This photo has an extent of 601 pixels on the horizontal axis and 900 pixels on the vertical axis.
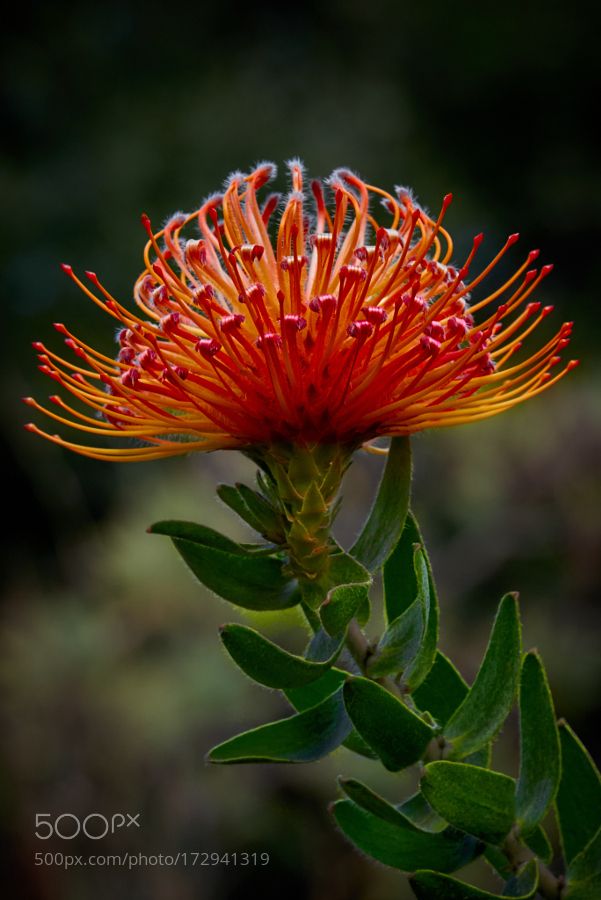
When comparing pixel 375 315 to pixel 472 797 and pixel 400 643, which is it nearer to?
pixel 400 643

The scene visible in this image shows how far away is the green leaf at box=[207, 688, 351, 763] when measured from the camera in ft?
4.10

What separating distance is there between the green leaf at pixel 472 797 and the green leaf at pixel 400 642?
5.2 inches

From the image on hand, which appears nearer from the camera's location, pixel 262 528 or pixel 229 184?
pixel 262 528

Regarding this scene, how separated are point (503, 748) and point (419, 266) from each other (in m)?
4.15

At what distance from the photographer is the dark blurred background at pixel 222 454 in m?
5.25

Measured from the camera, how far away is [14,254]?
483 inches

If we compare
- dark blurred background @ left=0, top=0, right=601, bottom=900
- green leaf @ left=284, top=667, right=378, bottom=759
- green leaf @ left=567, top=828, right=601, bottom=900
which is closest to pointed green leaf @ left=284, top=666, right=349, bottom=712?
green leaf @ left=284, top=667, right=378, bottom=759

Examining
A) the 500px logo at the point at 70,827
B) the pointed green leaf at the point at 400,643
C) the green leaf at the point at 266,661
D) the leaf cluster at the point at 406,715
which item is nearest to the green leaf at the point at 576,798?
the leaf cluster at the point at 406,715

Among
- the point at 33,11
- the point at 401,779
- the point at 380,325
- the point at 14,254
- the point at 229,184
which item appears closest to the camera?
the point at 380,325

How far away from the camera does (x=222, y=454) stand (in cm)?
556

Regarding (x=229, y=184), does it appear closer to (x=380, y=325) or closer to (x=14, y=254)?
(x=380, y=325)

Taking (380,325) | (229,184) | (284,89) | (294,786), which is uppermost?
(284,89)

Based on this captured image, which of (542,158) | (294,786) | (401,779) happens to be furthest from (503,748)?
(542,158)

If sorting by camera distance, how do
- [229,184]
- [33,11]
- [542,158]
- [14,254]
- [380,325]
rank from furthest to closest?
[33,11]
[542,158]
[14,254]
[229,184]
[380,325]
